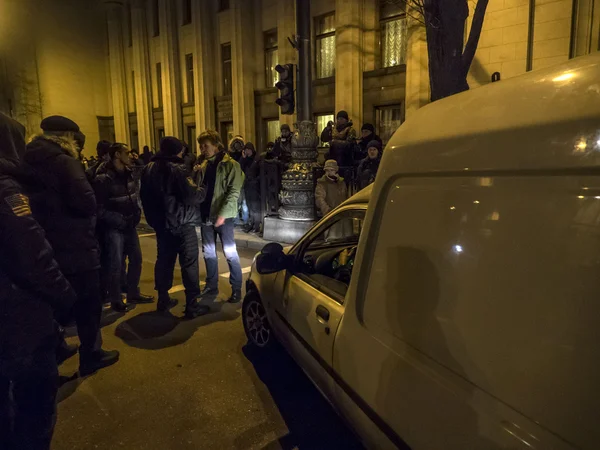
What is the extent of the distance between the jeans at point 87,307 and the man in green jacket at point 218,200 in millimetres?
1829

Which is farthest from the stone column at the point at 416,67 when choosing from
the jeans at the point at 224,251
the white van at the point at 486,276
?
the white van at the point at 486,276

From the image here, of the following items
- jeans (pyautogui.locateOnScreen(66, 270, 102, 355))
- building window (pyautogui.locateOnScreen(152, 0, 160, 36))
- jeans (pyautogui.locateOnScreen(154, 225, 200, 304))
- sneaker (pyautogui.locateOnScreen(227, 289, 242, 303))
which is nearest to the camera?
jeans (pyautogui.locateOnScreen(66, 270, 102, 355))

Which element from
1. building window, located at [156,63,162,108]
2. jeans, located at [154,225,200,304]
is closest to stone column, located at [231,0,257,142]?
building window, located at [156,63,162,108]

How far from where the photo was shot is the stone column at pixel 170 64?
70.9 feet

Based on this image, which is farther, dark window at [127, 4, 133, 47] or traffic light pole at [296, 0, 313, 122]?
dark window at [127, 4, 133, 47]

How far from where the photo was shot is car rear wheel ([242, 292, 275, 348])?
12.1 ft

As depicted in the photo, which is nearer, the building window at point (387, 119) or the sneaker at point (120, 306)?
the sneaker at point (120, 306)

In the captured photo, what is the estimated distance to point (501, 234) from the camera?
124cm

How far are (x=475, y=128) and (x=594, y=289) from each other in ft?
1.99

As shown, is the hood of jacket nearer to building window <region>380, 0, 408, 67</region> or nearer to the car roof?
the car roof

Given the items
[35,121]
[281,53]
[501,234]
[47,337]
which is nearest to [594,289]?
[501,234]

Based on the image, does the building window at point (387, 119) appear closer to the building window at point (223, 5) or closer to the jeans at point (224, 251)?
the building window at point (223, 5)

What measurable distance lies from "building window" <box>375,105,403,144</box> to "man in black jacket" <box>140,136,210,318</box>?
10627mm

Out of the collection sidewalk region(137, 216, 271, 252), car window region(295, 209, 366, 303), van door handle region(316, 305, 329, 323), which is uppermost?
car window region(295, 209, 366, 303)
